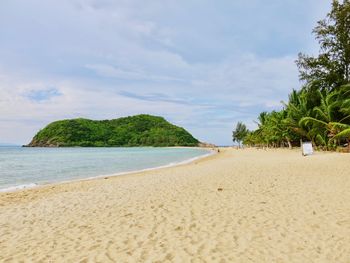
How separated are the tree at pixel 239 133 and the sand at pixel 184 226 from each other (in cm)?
9680

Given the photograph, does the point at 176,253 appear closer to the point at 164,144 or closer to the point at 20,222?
the point at 20,222

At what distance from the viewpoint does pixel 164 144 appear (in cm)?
15925

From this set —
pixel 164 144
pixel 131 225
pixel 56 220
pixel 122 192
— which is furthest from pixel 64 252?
pixel 164 144

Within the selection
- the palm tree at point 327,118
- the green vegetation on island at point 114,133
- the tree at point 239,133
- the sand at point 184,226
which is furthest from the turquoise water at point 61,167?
the green vegetation on island at point 114,133

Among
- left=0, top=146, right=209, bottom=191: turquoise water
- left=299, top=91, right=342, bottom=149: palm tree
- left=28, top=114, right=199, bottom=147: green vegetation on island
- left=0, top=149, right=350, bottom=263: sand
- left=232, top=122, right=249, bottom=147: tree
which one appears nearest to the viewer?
left=0, top=149, right=350, bottom=263: sand

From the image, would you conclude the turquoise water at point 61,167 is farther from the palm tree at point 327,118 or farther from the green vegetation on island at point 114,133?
the green vegetation on island at point 114,133

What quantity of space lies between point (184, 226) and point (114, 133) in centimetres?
15658

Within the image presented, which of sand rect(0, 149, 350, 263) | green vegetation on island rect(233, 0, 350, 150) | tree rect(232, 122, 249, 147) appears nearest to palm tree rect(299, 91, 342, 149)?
green vegetation on island rect(233, 0, 350, 150)

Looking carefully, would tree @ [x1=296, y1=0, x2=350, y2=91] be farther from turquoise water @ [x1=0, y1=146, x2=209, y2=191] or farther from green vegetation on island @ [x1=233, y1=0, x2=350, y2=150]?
turquoise water @ [x1=0, y1=146, x2=209, y2=191]

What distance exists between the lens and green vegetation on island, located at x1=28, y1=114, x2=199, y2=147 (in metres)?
141

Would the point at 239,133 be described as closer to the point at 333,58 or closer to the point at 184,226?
the point at 333,58

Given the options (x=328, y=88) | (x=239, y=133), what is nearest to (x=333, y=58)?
(x=328, y=88)

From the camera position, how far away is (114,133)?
159875mm

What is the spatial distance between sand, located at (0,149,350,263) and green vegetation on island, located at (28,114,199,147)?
13274 centimetres
